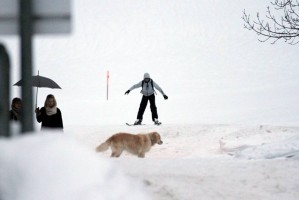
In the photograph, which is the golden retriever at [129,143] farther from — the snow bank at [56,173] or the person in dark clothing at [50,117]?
the snow bank at [56,173]

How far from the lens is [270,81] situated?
36062 millimetres

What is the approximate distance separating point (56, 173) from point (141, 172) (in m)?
3.43

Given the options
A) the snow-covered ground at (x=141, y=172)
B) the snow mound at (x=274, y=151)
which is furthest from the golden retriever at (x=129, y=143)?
the snow mound at (x=274, y=151)

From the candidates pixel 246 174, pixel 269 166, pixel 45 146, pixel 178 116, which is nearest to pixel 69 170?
pixel 45 146

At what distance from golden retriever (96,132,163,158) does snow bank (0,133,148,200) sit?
26.2 ft

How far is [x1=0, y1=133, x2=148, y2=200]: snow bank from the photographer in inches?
109

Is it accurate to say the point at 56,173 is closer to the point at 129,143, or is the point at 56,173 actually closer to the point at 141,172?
the point at 141,172

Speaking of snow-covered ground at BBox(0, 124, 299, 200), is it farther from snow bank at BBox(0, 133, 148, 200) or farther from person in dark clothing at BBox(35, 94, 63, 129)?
person in dark clothing at BBox(35, 94, 63, 129)

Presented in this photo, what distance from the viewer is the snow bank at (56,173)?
276cm

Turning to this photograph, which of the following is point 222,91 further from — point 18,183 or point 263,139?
point 18,183

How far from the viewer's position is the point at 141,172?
6195mm

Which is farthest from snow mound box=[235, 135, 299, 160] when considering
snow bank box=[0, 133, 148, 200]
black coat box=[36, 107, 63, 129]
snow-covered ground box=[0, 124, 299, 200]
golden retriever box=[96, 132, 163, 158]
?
snow bank box=[0, 133, 148, 200]

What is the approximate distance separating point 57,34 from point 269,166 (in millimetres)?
4125

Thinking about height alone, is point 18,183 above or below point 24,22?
below
